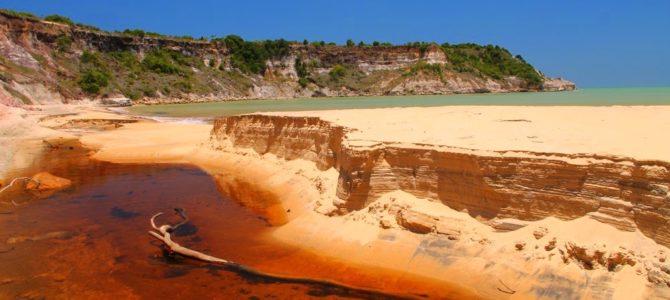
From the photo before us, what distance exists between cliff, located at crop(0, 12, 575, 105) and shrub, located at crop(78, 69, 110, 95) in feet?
0.35

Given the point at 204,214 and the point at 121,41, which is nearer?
the point at 204,214

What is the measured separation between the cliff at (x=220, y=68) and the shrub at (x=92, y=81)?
108 millimetres

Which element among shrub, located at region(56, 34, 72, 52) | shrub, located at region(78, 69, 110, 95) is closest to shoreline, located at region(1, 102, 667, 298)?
shrub, located at region(78, 69, 110, 95)

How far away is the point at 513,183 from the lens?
667 cm

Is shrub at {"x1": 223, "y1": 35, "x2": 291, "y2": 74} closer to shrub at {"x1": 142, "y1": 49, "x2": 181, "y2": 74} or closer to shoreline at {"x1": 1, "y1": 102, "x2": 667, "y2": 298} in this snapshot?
shrub at {"x1": 142, "y1": 49, "x2": 181, "y2": 74}

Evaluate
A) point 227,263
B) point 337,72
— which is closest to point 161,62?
point 337,72

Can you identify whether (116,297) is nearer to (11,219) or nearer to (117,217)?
(117,217)

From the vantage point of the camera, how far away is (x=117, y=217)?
388 inches

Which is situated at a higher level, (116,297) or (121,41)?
(121,41)

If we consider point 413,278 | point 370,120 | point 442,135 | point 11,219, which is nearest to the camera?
point 413,278

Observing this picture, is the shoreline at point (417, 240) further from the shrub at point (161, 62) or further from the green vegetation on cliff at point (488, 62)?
the green vegetation on cliff at point (488, 62)

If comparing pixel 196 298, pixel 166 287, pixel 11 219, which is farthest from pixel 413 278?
pixel 11 219

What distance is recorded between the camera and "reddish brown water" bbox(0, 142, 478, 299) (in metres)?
6.41

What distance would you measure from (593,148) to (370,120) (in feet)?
19.3
